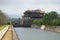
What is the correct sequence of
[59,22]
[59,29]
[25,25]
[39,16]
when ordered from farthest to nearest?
[39,16] → [25,25] → [59,22] → [59,29]

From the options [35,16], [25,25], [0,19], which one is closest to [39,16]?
[35,16]

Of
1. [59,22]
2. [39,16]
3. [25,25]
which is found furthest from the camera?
[39,16]

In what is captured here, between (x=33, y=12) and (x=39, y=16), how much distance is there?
6.41 metres

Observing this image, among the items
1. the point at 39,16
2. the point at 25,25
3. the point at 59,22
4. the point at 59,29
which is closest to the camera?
the point at 59,29

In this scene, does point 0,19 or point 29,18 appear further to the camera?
point 29,18

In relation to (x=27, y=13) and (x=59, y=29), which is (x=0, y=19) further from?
(x=27, y=13)

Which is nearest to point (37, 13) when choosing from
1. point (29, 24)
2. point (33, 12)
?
point (33, 12)

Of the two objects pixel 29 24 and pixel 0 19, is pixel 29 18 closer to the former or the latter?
pixel 29 24

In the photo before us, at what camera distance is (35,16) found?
16050cm

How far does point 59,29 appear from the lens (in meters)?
75.6

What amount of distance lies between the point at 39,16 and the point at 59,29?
277ft

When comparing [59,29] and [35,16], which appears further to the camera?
[35,16]

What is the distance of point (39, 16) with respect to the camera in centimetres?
15975

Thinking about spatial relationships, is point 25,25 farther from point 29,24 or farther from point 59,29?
point 59,29
